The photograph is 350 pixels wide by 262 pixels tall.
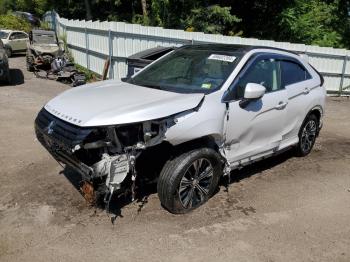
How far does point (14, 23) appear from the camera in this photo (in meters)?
33.0

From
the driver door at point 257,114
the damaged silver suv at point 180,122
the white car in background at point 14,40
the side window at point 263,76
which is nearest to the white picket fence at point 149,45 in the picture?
the damaged silver suv at point 180,122

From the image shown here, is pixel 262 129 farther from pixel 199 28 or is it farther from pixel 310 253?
pixel 199 28

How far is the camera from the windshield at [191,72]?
16.4 ft

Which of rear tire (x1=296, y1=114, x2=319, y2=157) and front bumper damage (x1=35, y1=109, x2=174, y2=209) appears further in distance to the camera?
rear tire (x1=296, y1=114, x2=319, y2=157)

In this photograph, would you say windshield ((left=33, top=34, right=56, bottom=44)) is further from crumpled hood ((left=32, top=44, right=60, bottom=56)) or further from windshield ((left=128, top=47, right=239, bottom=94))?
windshield ((left=128, top=47, right=239, bottom=94))

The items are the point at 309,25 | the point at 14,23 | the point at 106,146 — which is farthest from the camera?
the point at 14,23

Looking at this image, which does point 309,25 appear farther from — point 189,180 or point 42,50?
point 189,180

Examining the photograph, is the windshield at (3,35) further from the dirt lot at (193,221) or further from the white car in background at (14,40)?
the dirt lot at (193,221)

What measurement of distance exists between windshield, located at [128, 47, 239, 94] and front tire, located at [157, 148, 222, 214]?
29.4 inches

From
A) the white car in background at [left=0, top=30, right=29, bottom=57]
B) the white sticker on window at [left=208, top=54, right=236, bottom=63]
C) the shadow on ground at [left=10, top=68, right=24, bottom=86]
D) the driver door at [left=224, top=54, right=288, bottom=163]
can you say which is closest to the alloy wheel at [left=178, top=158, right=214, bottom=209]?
the driver door at [left=224, top=54, right=288, bottom=163]

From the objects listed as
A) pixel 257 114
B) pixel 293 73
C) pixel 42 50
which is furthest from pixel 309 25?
pixel 257 114

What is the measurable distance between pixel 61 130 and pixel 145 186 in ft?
4.58

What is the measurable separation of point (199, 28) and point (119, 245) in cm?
Result: 1537

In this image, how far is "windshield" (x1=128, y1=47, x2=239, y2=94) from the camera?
499 centimetres
